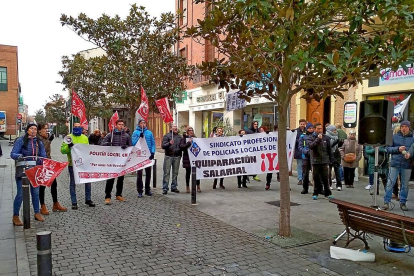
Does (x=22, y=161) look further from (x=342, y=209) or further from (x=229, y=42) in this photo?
(x=342, y=209)

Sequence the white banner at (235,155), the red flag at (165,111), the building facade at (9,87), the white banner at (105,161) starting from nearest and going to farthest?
the white banner at (105,161) → the white banner at (235,155) → the red flag at (165,111) → the building facade at (9,87)

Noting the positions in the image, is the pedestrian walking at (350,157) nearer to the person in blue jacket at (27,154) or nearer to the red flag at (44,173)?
the red flag at (44,173)

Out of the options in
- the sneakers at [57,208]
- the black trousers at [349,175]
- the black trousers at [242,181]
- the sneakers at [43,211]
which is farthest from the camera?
the black trousers at [349,175]

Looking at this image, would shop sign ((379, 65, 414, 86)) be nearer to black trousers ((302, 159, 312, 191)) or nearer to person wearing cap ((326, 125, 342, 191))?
person wearing cap ((326, 125, 342, 191))

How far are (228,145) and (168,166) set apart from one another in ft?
6.01

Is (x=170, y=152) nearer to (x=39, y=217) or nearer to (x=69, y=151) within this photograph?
(x=69, y=151)

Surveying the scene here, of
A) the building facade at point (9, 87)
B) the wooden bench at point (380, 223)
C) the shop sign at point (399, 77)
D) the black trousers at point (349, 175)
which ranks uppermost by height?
the building facade at point (9, 87)

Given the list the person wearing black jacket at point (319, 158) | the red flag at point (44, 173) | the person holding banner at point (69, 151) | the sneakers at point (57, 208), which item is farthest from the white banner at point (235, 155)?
the red flag at point (44, 173)

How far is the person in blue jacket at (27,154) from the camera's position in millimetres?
6545

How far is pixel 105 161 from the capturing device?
27.8 ft

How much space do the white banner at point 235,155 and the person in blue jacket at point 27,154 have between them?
3.97m

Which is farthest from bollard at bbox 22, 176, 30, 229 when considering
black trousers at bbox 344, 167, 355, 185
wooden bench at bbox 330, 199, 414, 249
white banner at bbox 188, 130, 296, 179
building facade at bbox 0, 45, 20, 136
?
building facade at bbox 0, 45, 20, 136

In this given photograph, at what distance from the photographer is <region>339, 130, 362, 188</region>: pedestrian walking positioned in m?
10.9

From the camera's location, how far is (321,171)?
29.8 ft
